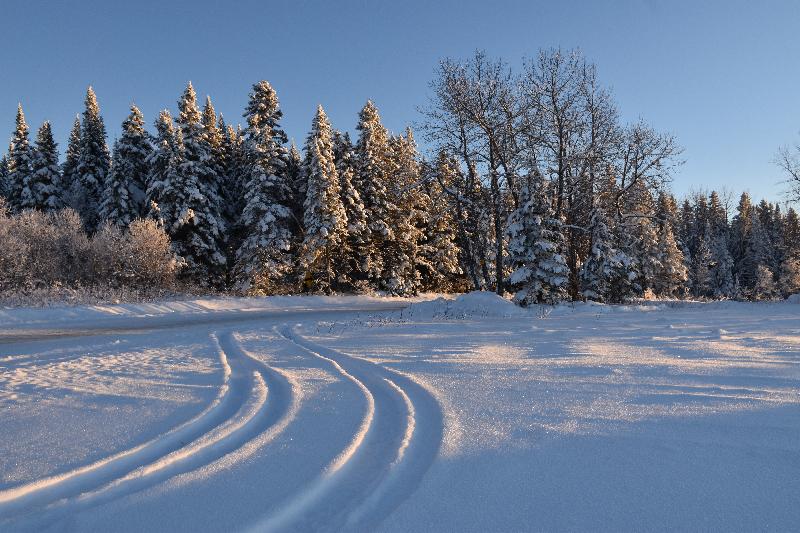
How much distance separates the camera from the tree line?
729 inches

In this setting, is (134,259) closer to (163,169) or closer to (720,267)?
(163,169)

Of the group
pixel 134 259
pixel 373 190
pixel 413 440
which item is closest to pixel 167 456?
pixel 413 440

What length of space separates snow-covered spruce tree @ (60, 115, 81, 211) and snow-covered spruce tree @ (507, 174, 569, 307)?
35.6 m

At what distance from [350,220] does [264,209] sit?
6.27 meters

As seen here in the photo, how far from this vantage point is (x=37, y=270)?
2369cm

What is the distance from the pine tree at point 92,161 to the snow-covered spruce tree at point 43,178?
1690 millimetres

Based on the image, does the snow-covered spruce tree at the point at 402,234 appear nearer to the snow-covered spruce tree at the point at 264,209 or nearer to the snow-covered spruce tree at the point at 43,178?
the snow-covered spruce tree at the point at 264,209

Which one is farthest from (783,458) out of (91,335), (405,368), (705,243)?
(705,243)

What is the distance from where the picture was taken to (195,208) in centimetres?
2983

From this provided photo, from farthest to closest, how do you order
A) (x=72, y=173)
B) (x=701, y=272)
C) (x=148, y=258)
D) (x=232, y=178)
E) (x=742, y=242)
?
(x=742, y=242) < (x=701, y=272) < (x=72, y=173) < (x=232, y=178) < (x=148, y=258)

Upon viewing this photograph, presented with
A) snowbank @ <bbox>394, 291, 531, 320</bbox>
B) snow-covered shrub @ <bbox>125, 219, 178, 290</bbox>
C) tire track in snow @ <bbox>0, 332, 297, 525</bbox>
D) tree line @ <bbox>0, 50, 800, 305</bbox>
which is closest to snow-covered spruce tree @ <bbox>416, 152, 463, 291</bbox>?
tree line @ <bbox>0, 50, 800, 305</bbox>

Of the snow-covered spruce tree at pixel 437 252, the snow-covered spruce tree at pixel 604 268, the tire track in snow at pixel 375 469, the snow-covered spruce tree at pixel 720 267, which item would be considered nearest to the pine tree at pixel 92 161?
the snow-covered spruce tree at pixel 437 252

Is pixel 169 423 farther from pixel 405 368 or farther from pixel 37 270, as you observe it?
pixel 37 270

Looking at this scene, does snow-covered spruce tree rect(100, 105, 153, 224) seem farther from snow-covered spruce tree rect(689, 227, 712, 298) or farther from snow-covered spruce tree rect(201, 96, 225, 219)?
snow-covered spruce tree rect(689, 227, 712, 298)
